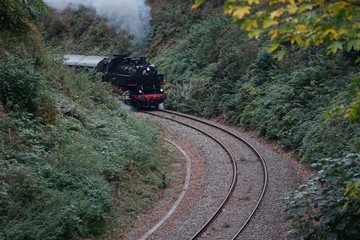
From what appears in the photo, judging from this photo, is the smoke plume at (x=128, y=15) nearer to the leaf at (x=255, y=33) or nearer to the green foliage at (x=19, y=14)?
the green foliage at (x=19, y=14)

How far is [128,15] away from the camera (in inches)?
1623

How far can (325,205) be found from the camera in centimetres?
847

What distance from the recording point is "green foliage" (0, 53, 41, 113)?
545 inches

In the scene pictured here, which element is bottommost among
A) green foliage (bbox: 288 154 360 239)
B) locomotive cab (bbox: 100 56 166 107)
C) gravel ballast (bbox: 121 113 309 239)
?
gravel ballast (bbox: 121 113 309 239)

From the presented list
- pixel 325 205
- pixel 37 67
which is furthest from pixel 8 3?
pixel 325 205

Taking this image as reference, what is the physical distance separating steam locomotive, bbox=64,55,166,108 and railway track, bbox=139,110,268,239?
5210 mm

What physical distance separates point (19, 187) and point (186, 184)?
6.58 m

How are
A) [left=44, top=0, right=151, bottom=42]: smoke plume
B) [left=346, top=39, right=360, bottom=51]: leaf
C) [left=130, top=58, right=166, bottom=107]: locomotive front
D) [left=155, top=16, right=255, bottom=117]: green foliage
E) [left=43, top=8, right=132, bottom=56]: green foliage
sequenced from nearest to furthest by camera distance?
[left=346, top=39, right=360, bottom=51]: leaf, [left=155, top=16, right=255, bottom=117]: green foliage, [left=130, top=58, right=166, bottom=107]: locomotive front, [left=44, top=0, right=151, bottom=42]: smoke plume, [left=43, top=8, right=132, bottom=56]: green foliage

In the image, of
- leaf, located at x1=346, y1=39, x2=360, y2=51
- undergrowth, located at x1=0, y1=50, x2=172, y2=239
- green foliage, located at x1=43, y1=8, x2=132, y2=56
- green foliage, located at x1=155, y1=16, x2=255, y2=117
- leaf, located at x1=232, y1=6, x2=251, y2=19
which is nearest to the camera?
leaf, located at x1=232, y1=6, x2=251, y2=19

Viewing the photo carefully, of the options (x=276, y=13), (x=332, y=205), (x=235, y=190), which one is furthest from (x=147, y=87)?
(x=276, y=13)

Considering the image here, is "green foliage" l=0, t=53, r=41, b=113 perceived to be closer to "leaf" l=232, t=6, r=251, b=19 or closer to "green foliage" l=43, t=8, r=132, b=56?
"leaf" l=232, t=6, r=251, b=19

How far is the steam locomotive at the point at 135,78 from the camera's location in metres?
28.3

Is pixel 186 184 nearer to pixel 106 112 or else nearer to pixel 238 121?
pixel 106 112

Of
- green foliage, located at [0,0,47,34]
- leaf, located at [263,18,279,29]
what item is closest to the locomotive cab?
green foliage, located at [0,0,47,34]
